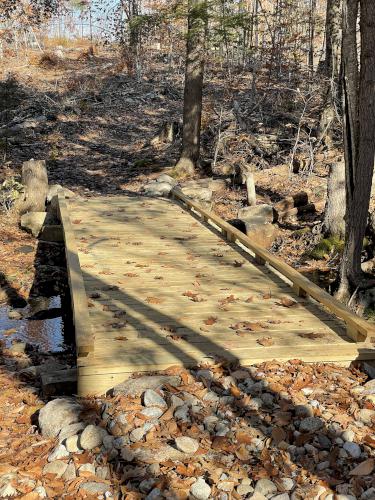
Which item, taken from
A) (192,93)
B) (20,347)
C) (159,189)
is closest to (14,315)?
(20,347)

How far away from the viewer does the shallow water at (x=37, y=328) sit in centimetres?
699

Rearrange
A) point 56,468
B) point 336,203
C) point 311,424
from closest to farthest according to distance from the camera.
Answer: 1. point 56,468
2. point 311,424
3. point 336,203

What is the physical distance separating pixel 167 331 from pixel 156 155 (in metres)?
13.8

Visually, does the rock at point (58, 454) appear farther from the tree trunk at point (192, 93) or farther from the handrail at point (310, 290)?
the tree trunk at point (192, 93)

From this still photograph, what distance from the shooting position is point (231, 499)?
3.09m

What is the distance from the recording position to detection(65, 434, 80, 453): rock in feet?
12.0

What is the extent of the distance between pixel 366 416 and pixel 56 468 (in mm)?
2275

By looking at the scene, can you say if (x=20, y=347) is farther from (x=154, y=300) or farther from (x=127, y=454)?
(x=127, y=454)

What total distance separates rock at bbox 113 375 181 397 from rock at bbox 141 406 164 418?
0.71 feet

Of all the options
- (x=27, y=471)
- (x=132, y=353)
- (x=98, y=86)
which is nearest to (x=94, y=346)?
(x=132, y=353)

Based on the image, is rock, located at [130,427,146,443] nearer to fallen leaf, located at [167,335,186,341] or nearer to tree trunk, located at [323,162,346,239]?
fallen leaf, located at [167,335,186,341]

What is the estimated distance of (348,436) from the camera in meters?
3.59

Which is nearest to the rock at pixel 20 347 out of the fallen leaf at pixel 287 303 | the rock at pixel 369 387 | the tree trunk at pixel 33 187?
the fallen leaf at pixel 287 303

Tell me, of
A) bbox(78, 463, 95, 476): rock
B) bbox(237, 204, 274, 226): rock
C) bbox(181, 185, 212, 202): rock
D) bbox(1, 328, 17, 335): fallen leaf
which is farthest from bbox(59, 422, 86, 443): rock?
bbox(181, 185, 212, 202): rock
